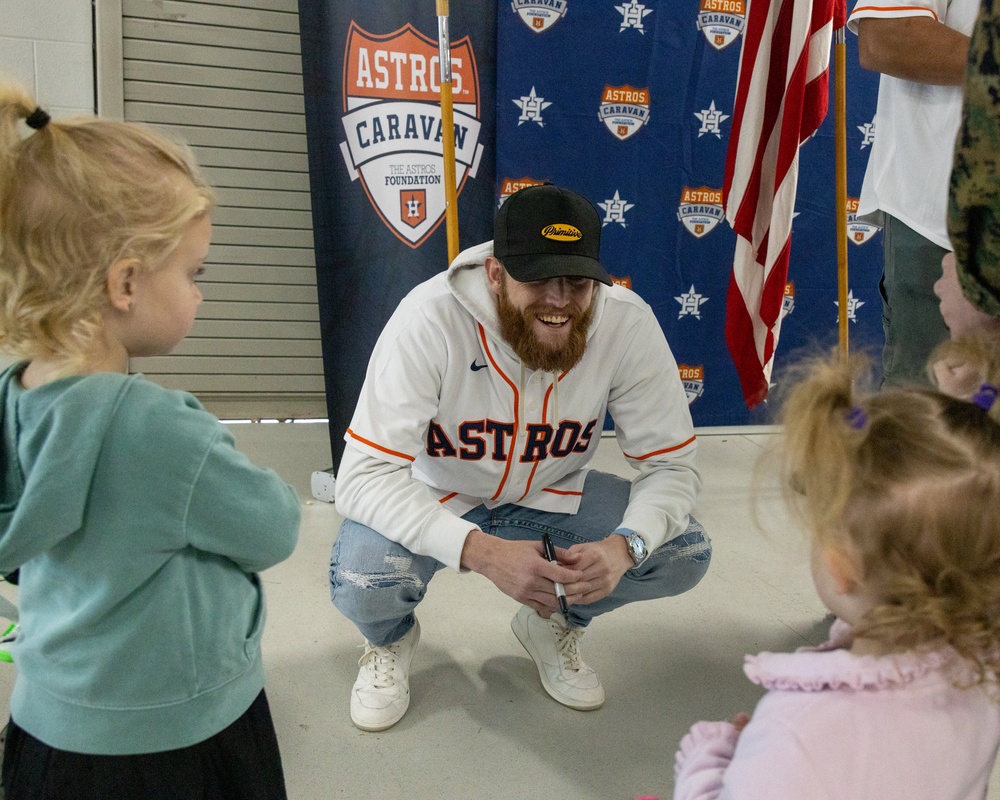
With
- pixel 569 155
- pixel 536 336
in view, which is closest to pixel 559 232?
pixel 536 336

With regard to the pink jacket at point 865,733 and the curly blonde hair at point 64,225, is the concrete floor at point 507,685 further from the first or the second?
the curly blonde hair at point 64,225

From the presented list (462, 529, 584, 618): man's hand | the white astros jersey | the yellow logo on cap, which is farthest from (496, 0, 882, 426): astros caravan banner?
(462, 529, 584, 618): man's hand

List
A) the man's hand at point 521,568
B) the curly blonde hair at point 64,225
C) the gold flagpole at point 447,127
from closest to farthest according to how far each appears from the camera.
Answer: the curly blonde hair at point 64,225 → the man's hand at point 521,568 → the gold flagpole at point 447,127

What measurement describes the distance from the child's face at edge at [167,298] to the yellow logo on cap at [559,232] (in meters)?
0.74

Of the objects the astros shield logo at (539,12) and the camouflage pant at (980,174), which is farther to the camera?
the astros shield logo at (539,12)

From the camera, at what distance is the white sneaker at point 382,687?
1642 millimetres

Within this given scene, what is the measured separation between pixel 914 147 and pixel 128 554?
1590mm

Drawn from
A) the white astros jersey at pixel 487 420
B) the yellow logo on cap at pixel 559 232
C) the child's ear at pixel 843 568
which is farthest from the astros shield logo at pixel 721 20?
the child's ear at pixel 843 568

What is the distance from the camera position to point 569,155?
10.0ft

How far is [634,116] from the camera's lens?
3070 mm

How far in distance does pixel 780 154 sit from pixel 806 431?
6.14ft

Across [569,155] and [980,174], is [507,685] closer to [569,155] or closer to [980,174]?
[980,174]

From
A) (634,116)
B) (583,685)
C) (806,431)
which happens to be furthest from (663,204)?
(806,431)

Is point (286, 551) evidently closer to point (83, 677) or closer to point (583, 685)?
point (83, 677)
